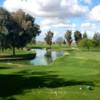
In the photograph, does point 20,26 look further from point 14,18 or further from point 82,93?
point 82,93

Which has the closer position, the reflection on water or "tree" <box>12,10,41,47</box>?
the reflection on water

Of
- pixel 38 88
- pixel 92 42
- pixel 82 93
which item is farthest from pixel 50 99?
pixel 92 42

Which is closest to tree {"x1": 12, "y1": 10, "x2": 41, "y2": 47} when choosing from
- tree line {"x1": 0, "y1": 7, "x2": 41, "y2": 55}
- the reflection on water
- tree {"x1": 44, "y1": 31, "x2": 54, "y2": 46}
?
tree line {"x1": 0, "y1": 7, "x2": 41, "y2": 55}

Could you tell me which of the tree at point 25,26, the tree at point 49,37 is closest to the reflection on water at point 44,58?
the tree at point 25,26

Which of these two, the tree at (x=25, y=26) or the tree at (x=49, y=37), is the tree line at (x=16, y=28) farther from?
the tree at (x=49, y=37)

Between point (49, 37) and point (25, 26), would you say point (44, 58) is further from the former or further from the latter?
point (49, 37)

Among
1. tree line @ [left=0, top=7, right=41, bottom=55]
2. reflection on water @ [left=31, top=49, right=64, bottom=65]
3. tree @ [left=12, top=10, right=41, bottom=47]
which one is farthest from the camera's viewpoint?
tree @ [left=12, top=10, right=41, bottom=47]

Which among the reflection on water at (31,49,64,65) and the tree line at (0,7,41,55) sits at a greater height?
the tree line at (0,7,41,55)

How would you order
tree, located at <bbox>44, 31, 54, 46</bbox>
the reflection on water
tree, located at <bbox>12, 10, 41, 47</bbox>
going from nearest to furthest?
the reflection on water < tree, located at <bbox>12, 10, 41, 47</bbox> < tree, located at <bbox>44, 31, 54, 46</bbox>

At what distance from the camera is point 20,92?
64.3 feet

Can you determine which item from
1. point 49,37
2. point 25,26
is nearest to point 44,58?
point 25,26

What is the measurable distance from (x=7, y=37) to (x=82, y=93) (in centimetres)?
5595

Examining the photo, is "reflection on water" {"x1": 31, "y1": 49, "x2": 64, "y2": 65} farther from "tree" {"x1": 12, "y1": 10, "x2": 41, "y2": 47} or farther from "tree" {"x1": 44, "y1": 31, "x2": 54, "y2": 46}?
"tree" {"x1": 44, "y1": 31, "x2": 54, "y2": 46}

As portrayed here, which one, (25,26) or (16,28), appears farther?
(25,26)
